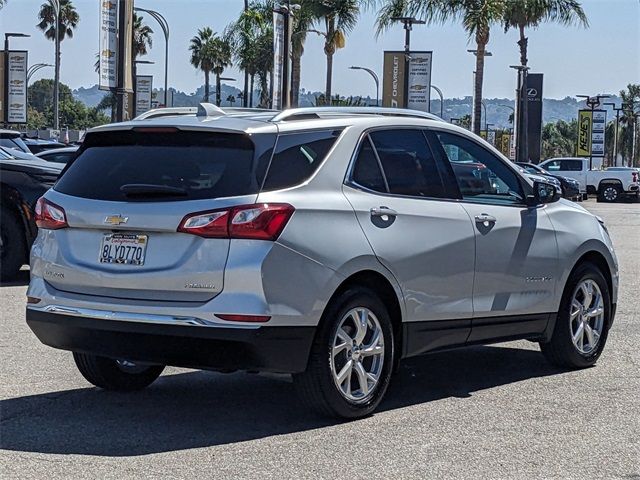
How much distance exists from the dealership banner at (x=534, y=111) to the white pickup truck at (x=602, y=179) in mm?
14801

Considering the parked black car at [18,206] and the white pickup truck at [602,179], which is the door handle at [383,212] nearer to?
the parked black car at [18,206]

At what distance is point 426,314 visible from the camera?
7016mm

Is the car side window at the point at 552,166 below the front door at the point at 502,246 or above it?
below

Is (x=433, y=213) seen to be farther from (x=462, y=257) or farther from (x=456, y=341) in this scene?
(x=456, y=341)

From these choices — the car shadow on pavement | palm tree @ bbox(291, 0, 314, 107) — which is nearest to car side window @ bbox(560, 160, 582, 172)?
palm tree @ bbox(291, 0, 314, 107)

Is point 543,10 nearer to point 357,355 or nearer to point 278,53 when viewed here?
point 278,53

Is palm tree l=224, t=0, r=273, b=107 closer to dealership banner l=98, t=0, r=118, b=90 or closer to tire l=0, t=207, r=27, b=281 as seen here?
dealership banner l=98, t=0, r=118, b=90

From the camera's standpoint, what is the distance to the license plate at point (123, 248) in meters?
6.18

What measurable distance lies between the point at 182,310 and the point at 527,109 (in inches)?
2371

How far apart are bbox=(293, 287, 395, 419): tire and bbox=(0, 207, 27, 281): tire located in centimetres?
737

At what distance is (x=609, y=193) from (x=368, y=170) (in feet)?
153

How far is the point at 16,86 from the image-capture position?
50.5m

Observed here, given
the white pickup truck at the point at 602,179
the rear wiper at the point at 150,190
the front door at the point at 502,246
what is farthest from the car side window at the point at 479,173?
the white pickup truck at the point at 602,179

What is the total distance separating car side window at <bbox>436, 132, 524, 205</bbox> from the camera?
755 cm
